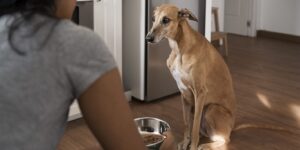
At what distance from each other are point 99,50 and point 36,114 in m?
0.12

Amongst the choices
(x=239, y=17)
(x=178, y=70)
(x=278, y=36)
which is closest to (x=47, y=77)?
(x=178, y=70)

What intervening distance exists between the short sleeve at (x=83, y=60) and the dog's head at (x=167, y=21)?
70.6 inches

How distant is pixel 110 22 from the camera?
9.58ft

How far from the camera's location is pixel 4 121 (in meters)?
0.57

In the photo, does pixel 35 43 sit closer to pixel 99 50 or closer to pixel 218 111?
pixel 99 50

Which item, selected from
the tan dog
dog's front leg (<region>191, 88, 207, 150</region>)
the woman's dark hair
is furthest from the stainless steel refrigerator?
the woman's dark hair

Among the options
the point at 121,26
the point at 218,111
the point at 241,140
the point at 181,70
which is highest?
the point at 121,26

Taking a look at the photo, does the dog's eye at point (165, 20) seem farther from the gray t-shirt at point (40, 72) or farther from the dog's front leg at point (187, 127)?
the gray t-shirt at point (40, 72)

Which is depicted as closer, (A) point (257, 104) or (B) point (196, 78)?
(B) point (196, 78)

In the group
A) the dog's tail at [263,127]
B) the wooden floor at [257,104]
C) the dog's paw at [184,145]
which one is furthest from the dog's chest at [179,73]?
the dog's tail at [263,127]

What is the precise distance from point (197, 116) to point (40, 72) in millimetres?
1901

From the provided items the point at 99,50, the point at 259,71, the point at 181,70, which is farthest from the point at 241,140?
the point at 99,50

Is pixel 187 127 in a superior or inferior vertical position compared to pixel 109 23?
inferior

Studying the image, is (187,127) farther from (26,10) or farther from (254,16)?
(254,16)
